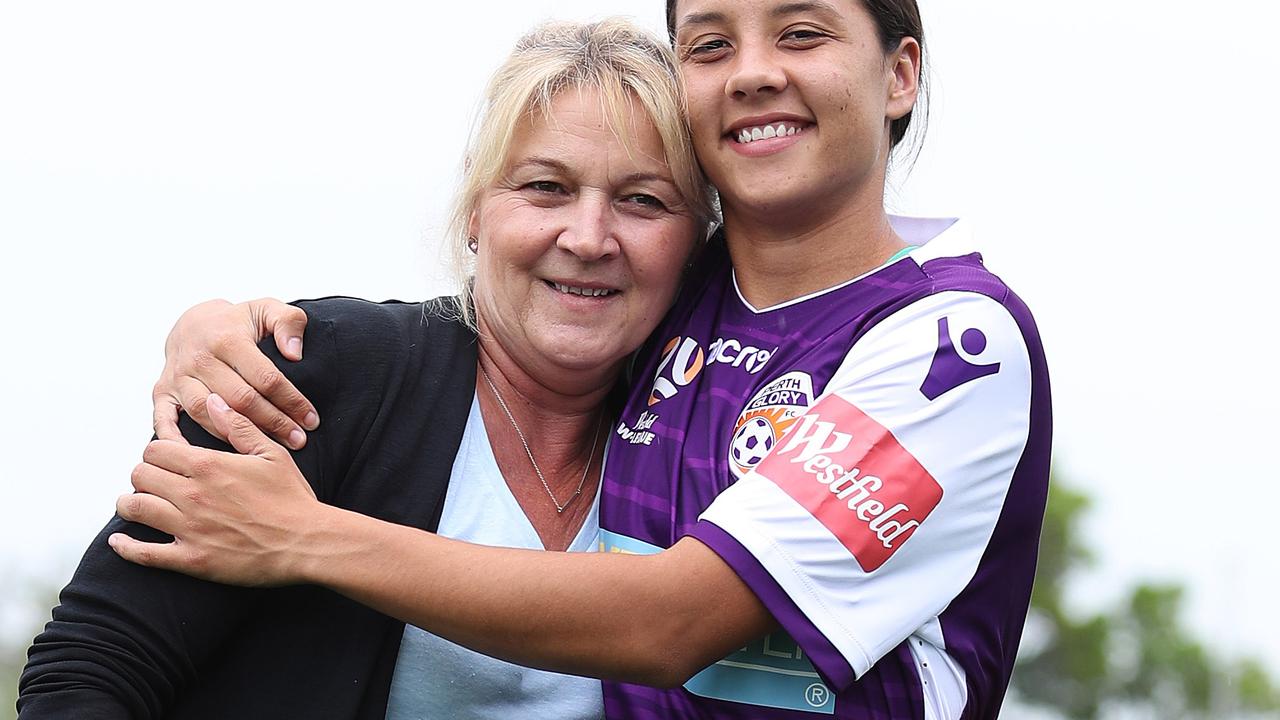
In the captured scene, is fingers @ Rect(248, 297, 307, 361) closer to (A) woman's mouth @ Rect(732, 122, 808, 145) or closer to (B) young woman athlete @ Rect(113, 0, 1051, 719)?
→ (B) young woman athlete @ Rect(113, 0, 1051, 719)

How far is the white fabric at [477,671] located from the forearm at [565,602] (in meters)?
0.35

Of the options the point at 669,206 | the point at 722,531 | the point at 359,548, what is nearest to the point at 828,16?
the point at 669,206

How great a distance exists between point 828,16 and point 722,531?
1.12m

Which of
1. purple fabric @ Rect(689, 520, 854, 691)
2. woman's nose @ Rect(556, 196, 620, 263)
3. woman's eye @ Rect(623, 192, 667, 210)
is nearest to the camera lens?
purple fabric @ Rect(689, 520, 854, 691)

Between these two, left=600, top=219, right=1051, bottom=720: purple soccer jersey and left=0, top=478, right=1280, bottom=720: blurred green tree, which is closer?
left=600, top=219, right=1051, bottom=720: purple soccer jersey

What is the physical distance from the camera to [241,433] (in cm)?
273

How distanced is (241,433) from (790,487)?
3.31 feet

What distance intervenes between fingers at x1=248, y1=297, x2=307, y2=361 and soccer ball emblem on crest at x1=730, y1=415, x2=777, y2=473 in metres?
0.87

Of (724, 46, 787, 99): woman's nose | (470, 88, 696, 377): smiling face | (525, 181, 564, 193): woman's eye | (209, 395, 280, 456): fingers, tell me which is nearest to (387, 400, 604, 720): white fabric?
(470, 88, 696, 377): smiling face

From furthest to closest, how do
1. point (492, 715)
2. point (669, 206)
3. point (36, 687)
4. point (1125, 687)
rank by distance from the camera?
1. point (1125, 687)
2. point (669, 206)
3. point (492, 715)
4. point (36, 687)

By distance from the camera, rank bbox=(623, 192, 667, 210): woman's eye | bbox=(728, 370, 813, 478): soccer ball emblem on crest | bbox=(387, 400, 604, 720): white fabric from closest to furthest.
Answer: bbox=(728, 370, 813, 478): soccer ball emblem on crest → bbox=(387, 400, 604, 720): white fabric → bbox=(623, 192, 667, 210): woman's eye

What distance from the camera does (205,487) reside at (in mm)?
2676

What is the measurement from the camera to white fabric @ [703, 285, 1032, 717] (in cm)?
257

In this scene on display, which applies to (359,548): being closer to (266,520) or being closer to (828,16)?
(266,520)
